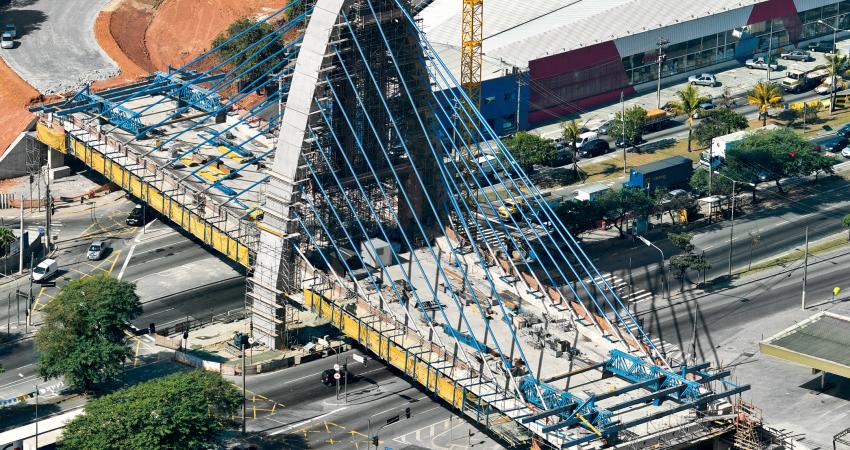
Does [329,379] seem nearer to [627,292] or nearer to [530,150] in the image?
[627,292]

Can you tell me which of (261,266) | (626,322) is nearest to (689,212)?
(626,322)

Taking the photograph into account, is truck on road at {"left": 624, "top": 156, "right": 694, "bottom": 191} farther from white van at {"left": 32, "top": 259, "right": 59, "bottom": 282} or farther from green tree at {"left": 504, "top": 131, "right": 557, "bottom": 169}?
white van at {"left": 32, "top": 259, "right": 59, "bottom": 282}

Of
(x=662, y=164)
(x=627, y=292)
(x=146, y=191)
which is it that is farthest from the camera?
(x=662, y=164)

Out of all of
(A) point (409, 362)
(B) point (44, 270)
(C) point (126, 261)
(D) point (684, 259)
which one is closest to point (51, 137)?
(C) point (126, 261)

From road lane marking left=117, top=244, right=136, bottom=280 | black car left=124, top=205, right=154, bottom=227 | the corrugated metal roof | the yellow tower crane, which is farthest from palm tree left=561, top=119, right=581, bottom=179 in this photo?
road lane marking left=117, top=244, right=136, bottom=280

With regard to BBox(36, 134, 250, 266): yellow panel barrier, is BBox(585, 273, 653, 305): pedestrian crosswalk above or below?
below

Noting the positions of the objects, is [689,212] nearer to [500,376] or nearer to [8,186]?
[500,376]
